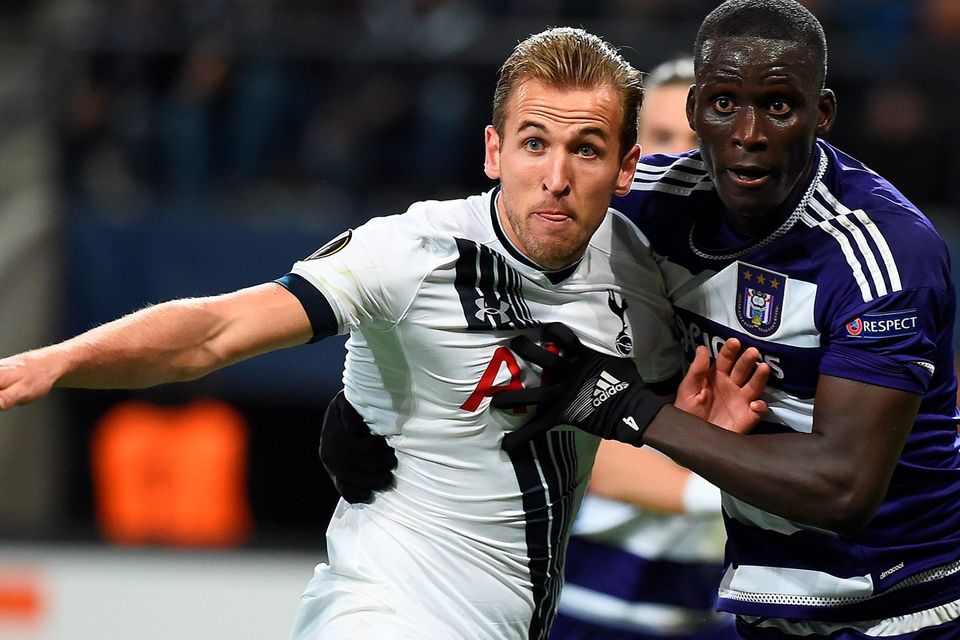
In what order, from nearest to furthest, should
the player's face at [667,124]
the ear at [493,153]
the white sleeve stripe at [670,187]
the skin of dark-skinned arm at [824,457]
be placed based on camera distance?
1. the skin of dark-skinned arm at [824,457]
2. the ear at [493,153]
3. the white sleeve stripe at [670,187]
4. the player's face at [667,124]

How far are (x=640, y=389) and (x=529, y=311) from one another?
1.09ft

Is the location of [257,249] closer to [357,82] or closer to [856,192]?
[357,82]

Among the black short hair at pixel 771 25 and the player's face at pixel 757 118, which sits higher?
the black short hair at pixel 771 25

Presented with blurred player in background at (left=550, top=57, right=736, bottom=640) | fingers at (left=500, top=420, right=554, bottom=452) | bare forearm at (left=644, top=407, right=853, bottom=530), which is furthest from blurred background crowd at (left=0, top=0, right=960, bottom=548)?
bare forearm at (left=644, top=407, right=853, bottom=530)

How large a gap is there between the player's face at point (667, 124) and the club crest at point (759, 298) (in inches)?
43.6

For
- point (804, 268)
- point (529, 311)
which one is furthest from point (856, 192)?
point (529, 311)

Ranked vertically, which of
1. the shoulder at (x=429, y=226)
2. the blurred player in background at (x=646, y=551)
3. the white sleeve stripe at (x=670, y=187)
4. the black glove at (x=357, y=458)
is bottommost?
the blurred player in background at (x=646, y=551)

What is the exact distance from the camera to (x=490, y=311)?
334cm

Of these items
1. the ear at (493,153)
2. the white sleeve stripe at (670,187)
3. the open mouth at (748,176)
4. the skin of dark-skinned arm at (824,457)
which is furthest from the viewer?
the white sleeve stripe at (670,187)

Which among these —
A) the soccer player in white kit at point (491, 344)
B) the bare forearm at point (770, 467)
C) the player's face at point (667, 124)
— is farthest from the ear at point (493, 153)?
the player's face at point (667, 124)

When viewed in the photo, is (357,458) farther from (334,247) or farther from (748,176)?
(748,176)

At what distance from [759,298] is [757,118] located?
1.39 feet

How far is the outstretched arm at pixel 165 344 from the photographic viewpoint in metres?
2.66

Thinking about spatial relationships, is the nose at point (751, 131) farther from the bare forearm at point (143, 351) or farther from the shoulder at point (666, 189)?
the bare forearm at point (143, 351)
